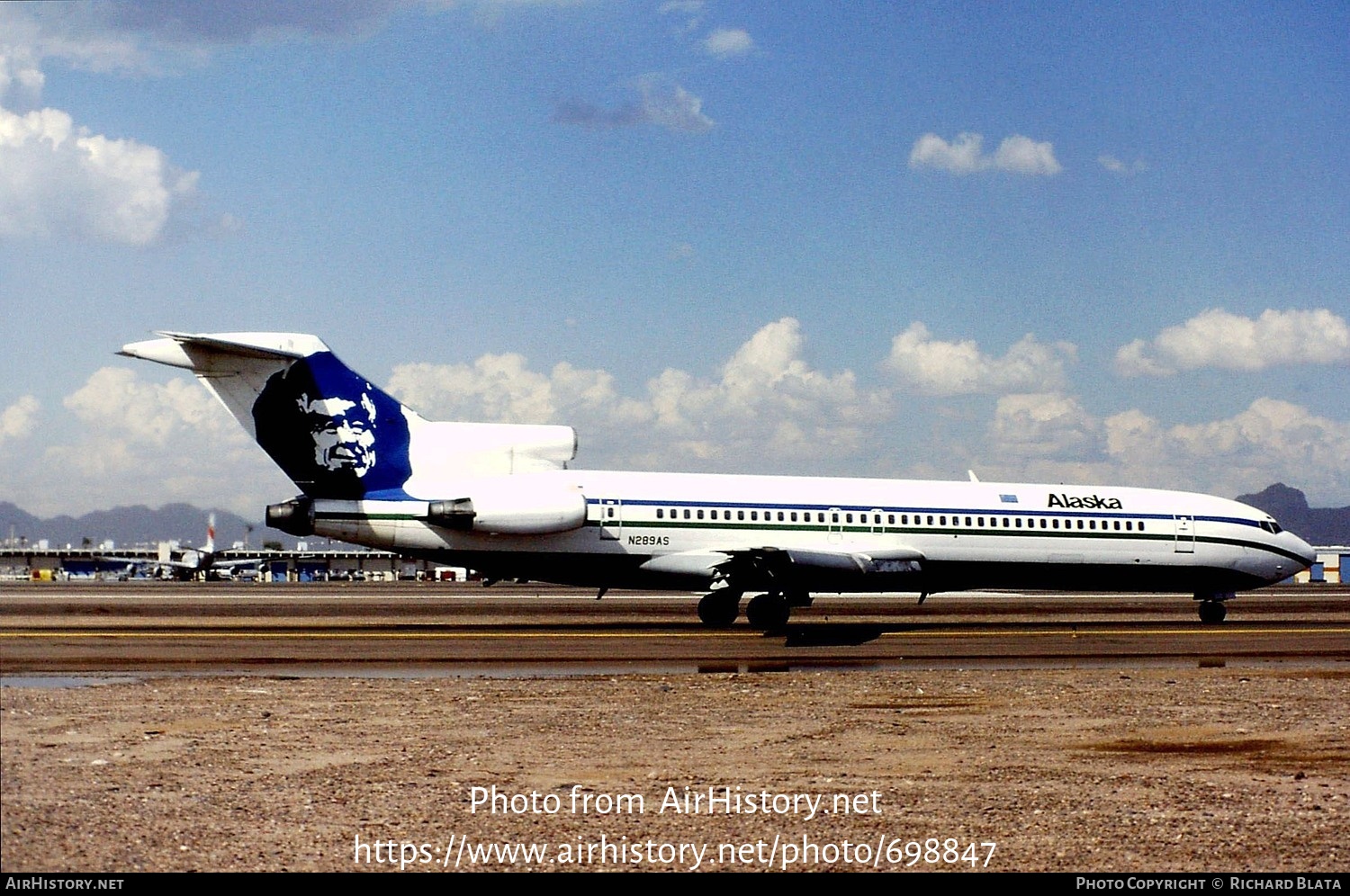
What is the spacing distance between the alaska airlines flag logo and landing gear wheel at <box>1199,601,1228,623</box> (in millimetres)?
19394

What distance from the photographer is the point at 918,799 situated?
9.54 metres

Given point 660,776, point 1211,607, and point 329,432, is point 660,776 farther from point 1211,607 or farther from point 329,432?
Answer: point 1211,607

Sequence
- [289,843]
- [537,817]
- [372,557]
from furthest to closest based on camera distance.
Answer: [372,557]
[537,817]
[289,843]

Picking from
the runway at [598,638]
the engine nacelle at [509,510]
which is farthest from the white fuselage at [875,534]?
the runway at [598,638]

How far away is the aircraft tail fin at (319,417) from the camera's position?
82.8 feet

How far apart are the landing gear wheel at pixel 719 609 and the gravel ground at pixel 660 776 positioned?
11746mm

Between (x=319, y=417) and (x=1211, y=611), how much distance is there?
70.7 ft

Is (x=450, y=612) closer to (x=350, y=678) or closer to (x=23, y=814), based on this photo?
(x=350, y=678)

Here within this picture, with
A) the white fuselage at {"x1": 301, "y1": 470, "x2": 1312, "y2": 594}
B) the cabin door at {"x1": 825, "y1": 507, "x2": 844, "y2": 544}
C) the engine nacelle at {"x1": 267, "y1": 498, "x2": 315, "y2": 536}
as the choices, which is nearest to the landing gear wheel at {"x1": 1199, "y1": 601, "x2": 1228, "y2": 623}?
the white fuselage at {"x1": 301, "y1": 470, "x2": 1312, "y2": 594}

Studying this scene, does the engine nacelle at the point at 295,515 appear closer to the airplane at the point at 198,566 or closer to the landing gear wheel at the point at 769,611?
the landing gear wheel at the point at 769,611

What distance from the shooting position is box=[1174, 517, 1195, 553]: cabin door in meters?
31.3

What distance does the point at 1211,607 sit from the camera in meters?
31.7

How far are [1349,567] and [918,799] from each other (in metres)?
93.1
